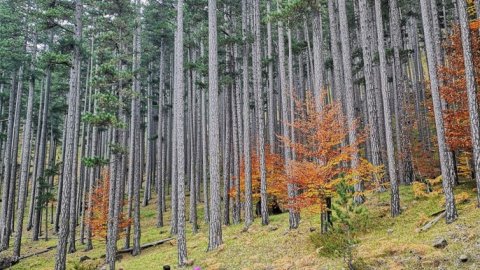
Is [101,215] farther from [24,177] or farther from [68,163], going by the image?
[68,163]

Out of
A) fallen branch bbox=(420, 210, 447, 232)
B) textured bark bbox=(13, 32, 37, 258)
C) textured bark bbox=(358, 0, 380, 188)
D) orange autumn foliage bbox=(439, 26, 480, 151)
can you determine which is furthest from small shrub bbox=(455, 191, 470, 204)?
textured bark bbox=(13, 32, 37, 258)

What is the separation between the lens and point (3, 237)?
87.7 ft

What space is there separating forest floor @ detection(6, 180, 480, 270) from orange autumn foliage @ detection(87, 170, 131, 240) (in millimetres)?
1742

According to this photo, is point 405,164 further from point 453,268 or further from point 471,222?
point 453,268

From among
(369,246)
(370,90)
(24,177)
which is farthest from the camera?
(24,177)

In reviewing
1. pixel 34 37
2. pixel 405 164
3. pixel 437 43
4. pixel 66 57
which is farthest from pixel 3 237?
pixel 437 43

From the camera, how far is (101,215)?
2409 centimetres

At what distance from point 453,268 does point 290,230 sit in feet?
28.3

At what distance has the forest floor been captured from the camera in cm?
905

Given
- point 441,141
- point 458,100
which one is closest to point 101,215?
point 441,141

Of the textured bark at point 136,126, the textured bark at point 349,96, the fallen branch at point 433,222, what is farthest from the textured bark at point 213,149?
the fallen branch at point 433,222

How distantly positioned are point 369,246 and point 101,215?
1912 cm

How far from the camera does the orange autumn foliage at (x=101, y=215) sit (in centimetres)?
2311

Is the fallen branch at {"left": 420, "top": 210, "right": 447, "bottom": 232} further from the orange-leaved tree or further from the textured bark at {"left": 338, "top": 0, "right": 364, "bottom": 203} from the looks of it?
the textured bark at {"left": 338, "top": 0, "right": 364, "bottom": 203}
